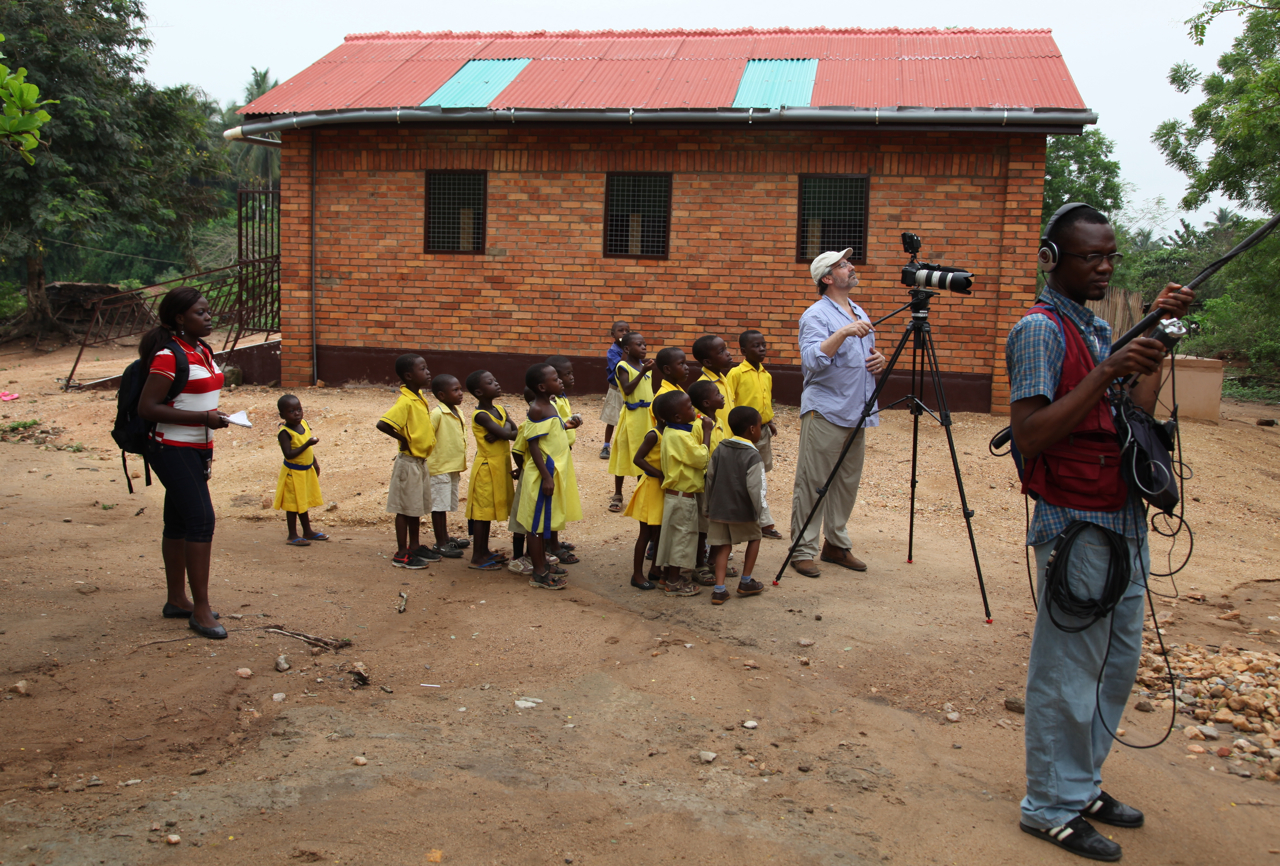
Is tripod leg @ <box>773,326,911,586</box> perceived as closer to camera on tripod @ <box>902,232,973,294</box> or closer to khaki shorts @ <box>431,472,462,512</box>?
camera on tripod @ <box>902,232,973,294</box>

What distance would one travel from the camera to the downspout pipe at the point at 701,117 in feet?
32.5

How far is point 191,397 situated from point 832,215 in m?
8.21

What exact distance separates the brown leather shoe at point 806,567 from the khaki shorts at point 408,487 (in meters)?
2.46

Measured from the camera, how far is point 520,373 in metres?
11.7

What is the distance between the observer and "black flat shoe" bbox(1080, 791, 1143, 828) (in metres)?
3.13

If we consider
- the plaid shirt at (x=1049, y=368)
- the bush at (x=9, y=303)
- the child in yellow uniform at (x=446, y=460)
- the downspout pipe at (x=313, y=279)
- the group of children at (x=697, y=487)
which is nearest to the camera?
the plaid shirt at (x=1049, y=368)

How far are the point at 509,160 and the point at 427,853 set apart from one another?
32.7ft

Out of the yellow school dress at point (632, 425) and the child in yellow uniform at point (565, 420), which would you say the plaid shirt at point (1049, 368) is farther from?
the yellow school dress at point (632, 425)

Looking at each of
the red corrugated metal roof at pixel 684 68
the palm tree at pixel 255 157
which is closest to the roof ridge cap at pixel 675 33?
the red corrugated metal roof at pixel 684 68

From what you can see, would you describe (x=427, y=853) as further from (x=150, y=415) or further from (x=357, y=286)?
(x=357, y=286)

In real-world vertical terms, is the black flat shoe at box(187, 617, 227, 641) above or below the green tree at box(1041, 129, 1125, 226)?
below

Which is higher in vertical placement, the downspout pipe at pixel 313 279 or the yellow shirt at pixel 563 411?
the downspout pipe at pixel 313 279

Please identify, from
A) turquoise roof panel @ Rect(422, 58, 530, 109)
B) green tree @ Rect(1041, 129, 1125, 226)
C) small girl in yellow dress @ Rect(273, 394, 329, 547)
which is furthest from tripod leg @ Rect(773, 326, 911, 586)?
green tree @ Rect(1041, 129, 1125, 226)

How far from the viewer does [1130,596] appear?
3004 millimetres
